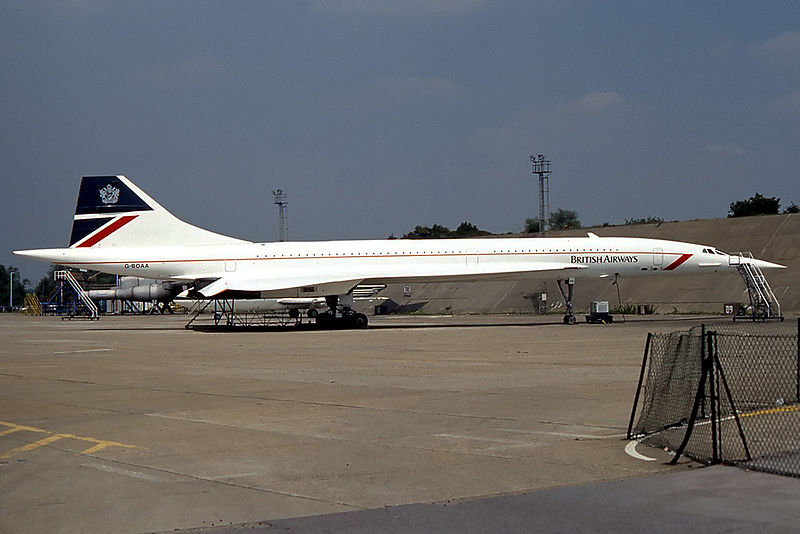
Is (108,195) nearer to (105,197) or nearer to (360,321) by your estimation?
(105,197)

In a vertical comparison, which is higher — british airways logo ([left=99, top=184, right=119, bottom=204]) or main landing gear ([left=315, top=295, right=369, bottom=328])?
british airways logo ([left=99, top=184, right=119, bottom=204])

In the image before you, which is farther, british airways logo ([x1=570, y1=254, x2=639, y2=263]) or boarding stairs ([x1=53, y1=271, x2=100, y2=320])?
boarding stairs ([x1=53, y1=271, x2=100, y2=320])

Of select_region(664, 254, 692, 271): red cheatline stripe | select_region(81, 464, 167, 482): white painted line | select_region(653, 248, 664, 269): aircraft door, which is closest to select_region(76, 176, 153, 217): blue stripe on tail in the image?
select_region(653, 248, 664, 269): aircraft door

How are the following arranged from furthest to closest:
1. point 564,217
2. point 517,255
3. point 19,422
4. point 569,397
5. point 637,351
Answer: point 564,217
point 517,255
point 637,351
point 569,397
point 19,422

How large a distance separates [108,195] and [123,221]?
1.51 metres

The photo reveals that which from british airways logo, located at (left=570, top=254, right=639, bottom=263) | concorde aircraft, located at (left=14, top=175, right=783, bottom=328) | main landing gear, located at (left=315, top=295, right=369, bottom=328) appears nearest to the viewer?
concorde aircraft, located at (left=14, top=175, right=783, bottom=328)

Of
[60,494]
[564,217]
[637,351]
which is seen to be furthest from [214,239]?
[564,217]

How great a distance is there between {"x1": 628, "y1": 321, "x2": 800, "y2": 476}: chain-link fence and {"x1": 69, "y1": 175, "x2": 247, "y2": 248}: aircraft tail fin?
31955 millimetres

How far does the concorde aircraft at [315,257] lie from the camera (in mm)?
39281

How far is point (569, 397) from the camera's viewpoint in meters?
13.1

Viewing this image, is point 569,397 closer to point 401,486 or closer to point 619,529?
→ point 401,486

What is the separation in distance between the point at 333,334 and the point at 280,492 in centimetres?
2748

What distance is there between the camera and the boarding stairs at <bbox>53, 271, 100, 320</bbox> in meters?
69.2

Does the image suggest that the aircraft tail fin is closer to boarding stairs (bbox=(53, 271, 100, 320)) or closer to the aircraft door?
the aircraft door
